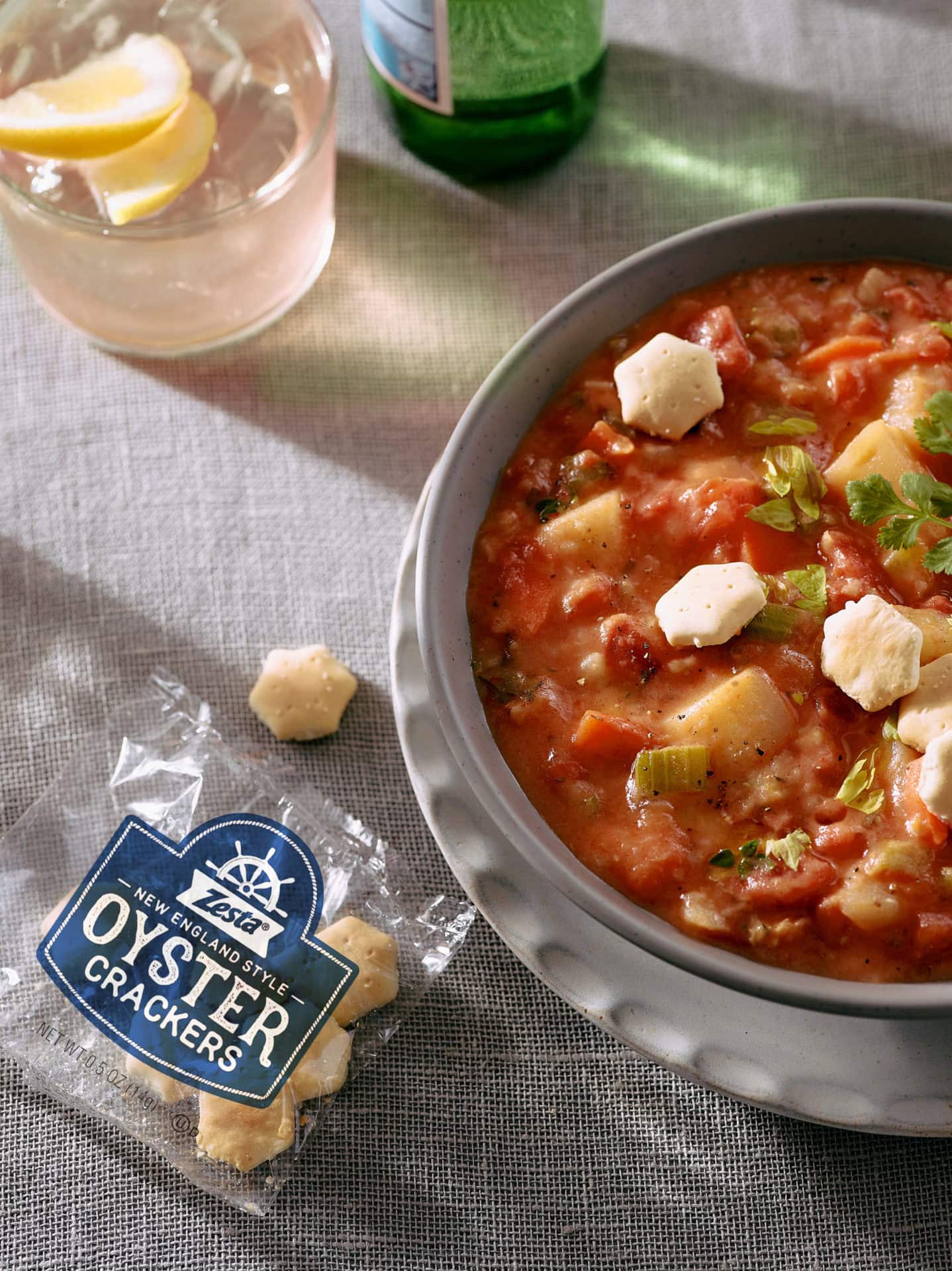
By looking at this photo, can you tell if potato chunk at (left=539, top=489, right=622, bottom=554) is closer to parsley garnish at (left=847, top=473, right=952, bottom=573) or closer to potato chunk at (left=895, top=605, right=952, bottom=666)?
parsley garnish at (left=847, top=473, right=952, bottom=573)

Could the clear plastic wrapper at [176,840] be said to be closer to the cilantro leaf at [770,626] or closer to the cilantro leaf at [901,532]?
the cilantro leaf at [770,626]

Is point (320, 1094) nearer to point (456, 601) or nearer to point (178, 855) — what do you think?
point (178, 855)

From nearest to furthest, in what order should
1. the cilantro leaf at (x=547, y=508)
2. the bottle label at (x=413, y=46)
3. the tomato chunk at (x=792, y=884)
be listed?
the tomato chunk at (x=792, y=884) → the cilantro leaf at (x=547, y=508) → the bottle label at (x=413, y=46)

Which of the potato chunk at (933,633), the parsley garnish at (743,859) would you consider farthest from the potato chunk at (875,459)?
the parsley garnish at (743,859)

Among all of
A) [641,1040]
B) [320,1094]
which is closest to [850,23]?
[641,1040]

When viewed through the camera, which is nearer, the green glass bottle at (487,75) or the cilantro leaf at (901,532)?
the cilantro leaf at (901,532)

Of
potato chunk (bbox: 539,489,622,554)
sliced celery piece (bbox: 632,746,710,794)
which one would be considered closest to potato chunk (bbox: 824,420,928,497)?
potato chunk (bbox: 539,489,622,554)
